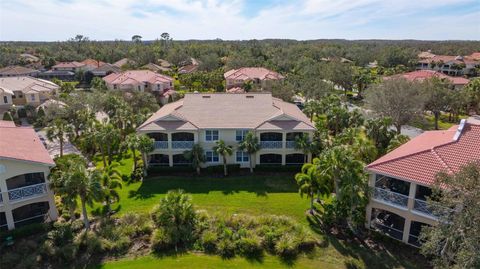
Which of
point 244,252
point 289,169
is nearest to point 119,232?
point 244,252

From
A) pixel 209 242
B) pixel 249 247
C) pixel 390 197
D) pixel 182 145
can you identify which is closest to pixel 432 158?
pixel 390 197

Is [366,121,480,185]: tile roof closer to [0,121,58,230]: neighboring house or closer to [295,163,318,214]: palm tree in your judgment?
[295,163,318,214]: palm tree

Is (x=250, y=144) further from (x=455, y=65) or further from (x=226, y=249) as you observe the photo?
(x=455, y=65)

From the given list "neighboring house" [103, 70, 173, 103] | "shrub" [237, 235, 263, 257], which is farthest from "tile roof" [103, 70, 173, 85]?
"shrub" [237, 235, 263, 257]

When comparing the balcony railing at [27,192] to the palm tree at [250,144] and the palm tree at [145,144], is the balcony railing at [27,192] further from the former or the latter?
the palm tree at [250,144]

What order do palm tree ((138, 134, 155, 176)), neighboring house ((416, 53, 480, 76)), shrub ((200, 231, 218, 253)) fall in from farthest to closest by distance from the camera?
neighboring house ((416, 53, 480, 76)) < palm tree ((138, 134, 155, 176)) < shrub ((200, 231, 218, 253))
